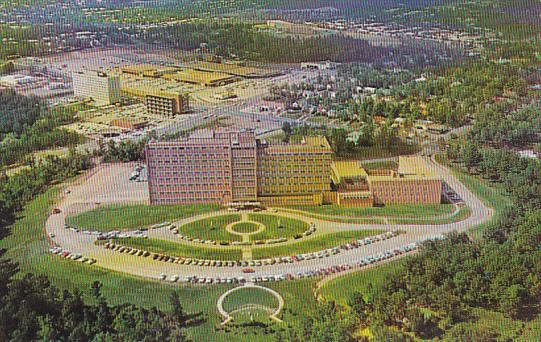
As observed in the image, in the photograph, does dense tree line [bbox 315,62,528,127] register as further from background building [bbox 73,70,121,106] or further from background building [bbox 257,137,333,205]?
background building [bbox 73,70,121,106]

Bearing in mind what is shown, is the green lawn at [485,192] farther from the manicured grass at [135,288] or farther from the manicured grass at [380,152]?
the manicured grass at [135,288]

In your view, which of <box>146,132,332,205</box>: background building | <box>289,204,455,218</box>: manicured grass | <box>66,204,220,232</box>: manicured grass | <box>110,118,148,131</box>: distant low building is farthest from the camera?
<box>110,118,148,131</box>: distant low building

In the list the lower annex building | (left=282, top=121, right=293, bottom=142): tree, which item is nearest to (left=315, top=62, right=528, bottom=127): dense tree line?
(left=282, top=121, right=293, bottom=142): tree

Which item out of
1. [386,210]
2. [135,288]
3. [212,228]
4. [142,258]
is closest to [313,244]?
[212,228]

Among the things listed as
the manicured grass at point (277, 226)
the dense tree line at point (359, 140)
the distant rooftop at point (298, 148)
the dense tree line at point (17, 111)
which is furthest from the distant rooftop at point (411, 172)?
the dense tree line at point (17, 111)

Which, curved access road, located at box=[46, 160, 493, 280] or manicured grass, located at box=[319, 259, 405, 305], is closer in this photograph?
manicured grass, located at box=[319, 259, 405, 305]

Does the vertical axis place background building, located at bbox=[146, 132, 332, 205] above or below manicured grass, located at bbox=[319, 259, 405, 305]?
above

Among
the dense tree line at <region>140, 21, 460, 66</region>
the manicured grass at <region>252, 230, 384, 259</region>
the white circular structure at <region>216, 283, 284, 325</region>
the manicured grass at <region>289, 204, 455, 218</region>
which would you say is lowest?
the white circular structure at <region>216, 283, 284, 325</region>
